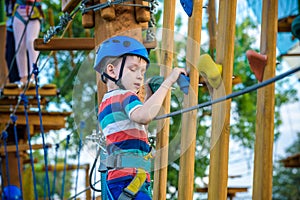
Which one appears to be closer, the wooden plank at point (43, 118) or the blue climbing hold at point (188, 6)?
the blue climbing hold at point (188, 6)

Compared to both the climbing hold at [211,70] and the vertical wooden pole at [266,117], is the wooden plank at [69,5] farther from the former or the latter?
the vertical wooden pole at [266,117]

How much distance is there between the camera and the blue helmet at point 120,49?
3428 mm

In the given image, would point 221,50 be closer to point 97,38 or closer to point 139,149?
point 139,149

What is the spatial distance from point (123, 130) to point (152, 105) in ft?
0.67

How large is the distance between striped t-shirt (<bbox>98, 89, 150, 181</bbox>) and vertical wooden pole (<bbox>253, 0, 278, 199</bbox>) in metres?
0.49

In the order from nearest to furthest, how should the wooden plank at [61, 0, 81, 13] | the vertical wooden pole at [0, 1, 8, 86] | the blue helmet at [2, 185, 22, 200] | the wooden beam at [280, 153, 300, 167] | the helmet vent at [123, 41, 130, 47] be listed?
1. the helmet vent at [123, 41, 130, 47]
2. the wooden plank at [61, 0, 81, 13]
3. the blue helmet at [2, 185, 22, 200]
4. the vertical wooden pole at [0, 1, 8, 86]
5. the wooden beam at [280, 153, 300, 167]

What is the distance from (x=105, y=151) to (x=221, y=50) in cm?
71

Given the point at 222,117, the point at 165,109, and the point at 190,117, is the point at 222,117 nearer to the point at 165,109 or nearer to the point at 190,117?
the point at 190,117

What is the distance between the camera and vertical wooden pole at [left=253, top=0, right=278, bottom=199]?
3158mm

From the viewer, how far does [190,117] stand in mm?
3553

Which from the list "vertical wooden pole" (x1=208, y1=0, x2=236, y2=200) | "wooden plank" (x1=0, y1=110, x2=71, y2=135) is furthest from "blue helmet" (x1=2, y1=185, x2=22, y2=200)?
"vertical wooden pole" (x1=208, y1=0, x2=236, y2=200)

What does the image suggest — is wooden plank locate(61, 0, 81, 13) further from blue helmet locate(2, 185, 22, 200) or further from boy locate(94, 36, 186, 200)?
blue helmet locate(2, 185, 22, 200)

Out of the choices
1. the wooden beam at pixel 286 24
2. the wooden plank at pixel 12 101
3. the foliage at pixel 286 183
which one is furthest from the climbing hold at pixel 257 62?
the foliage at pixel 286 183

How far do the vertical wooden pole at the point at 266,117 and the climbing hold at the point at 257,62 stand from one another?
0.7 inches
